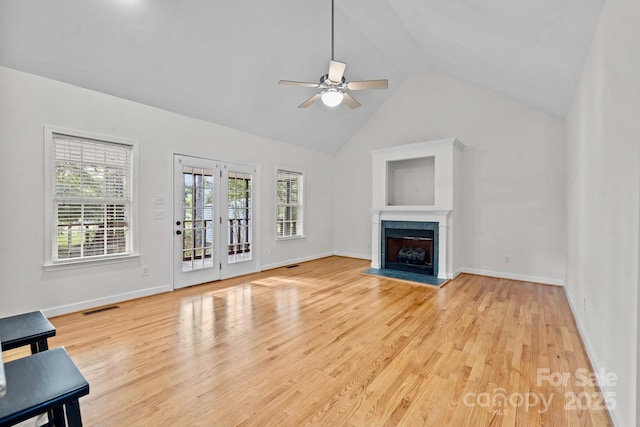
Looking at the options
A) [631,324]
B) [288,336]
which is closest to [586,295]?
[631,324]

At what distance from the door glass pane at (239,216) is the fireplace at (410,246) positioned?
270 cm

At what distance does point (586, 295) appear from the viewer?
2668 mm

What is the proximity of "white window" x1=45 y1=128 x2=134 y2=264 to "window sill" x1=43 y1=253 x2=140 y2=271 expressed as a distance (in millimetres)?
24

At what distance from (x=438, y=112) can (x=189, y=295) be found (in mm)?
5724

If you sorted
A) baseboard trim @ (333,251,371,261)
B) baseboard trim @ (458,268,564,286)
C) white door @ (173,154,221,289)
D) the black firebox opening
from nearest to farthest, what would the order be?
white door @ (173,154,221,289) → baseboard trim @ (458,268,564,286) → the black firebox opening → baseboard trim @ (333,251,371,261)

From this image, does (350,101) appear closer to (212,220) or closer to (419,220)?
(419,220)

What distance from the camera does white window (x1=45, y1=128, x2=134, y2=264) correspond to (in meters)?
3.37

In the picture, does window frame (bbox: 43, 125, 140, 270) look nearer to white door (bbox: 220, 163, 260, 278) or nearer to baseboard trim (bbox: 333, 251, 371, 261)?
white door (bbox: 220, 163, 260, 278)

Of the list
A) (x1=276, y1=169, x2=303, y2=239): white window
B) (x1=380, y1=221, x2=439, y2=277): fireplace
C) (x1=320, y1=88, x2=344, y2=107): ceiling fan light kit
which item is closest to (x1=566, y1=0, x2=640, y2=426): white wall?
(x1=320, y1=88, x2=344, y2=107): ceiling fan light kit

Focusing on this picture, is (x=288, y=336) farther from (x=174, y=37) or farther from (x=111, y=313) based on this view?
(x=174, y=37)

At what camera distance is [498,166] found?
5.25m

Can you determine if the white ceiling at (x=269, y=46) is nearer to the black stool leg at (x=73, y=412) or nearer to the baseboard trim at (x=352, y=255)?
the black stool leg at (x=73, y=412)

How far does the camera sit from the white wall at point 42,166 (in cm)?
306

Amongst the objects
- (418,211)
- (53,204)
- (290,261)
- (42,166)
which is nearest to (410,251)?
(418,211)
